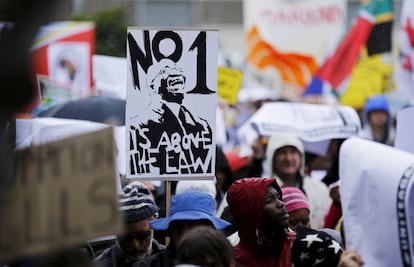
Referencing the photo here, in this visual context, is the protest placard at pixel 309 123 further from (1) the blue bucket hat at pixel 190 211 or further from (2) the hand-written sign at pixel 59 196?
(2) the hand-written sign at pixel 59 196

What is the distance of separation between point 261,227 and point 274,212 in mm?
84

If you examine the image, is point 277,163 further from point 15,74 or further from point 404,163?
point 15,74

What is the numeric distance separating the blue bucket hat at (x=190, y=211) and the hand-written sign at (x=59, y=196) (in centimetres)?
237

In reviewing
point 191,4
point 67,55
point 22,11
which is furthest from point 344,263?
point 191,4

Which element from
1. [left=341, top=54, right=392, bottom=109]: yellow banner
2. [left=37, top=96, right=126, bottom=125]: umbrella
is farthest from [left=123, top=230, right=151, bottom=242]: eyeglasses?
[left=341, top=54, right=392, bottom=109]: yellow banner

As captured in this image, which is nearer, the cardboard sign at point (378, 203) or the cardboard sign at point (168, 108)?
the cardboard sign at point (378, 203)

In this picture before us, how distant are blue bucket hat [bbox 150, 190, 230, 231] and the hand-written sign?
7.78 feet

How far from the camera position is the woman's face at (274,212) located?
5227 mm

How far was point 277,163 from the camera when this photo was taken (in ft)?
27.3

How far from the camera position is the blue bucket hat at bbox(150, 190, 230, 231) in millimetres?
5430

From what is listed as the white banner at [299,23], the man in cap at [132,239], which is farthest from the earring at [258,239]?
the white banner at [299,23]

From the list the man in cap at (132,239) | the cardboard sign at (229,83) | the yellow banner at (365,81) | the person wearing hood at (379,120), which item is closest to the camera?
the man in cap at (132,239)

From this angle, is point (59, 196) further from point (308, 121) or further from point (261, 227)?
point (308, 121)

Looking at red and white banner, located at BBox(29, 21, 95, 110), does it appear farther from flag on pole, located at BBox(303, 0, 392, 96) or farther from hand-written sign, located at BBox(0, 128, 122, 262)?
hand-written sign, located at BBox(0, 128, 122, 262)
